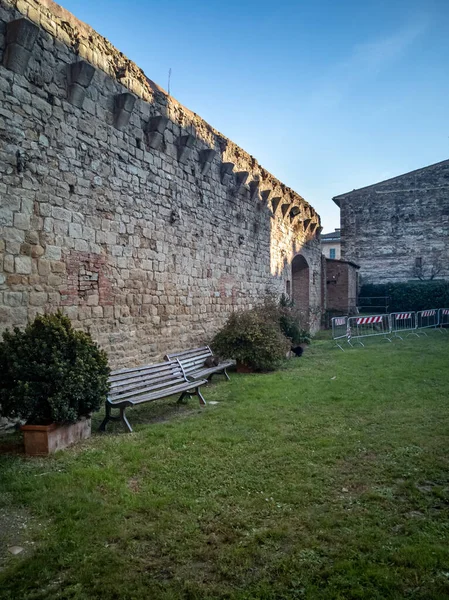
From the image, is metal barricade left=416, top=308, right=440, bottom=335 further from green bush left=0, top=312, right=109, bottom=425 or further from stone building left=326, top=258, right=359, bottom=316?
green bush left=0, top=312, right=109, bottom=425

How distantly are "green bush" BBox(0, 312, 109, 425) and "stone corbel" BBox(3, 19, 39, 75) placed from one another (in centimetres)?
340

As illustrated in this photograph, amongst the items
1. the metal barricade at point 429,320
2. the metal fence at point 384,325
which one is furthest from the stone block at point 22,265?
the metal barricade at point 429,320

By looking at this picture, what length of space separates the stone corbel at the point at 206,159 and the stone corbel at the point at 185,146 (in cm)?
72

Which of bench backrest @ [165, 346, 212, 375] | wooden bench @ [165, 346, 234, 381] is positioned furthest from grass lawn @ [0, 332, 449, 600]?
bench backrest @ [165, 346, 212, 375]

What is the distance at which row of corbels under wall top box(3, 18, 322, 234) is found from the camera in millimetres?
5469

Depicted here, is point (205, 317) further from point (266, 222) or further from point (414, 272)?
point (414, 272)

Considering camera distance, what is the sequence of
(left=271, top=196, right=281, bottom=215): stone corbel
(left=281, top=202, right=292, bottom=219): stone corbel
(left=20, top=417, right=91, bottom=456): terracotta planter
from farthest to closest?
(left=281, top=202, right=292, bottom=219): stone corbel < (left=271, top=196, right=281, bottom=215): stone corbel < (left=20, top=417, right=91, bottom=456): terracotta planter

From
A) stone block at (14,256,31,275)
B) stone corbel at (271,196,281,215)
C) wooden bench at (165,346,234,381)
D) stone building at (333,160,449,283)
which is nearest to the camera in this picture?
stone block at (14,256,31,275)

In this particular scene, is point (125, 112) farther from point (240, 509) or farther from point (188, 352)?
point (240, 509)

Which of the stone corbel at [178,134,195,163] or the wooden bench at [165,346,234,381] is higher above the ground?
the stone corbel at [178,134,195,163]

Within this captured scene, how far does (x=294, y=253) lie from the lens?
1781cm

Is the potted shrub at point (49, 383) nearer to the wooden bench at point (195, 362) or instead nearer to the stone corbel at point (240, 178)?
the wooden bench at point (195, 362)

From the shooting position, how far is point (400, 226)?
27.2m

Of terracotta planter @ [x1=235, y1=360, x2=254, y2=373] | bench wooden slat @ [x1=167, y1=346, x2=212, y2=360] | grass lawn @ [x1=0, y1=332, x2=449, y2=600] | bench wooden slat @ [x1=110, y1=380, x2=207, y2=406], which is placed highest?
bench wooden slat @ [x1=167, y1=346, x2=212, y2=360]
